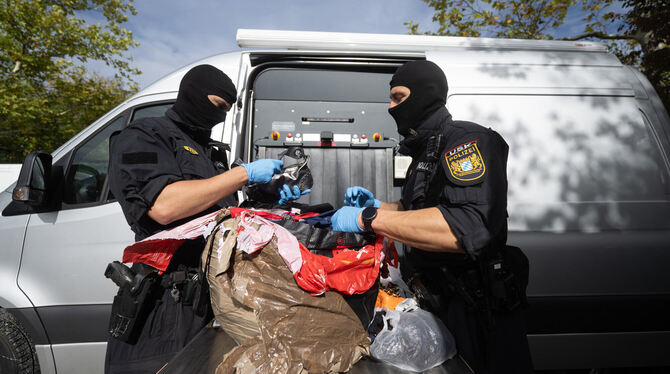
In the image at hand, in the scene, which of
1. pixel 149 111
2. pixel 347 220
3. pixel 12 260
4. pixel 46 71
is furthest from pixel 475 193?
pixel 46 71

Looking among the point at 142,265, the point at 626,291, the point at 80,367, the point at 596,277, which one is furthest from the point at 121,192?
the point at 626,291

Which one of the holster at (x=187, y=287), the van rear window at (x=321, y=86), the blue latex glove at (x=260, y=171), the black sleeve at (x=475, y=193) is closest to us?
the black sleeve at (x=475, y=193)

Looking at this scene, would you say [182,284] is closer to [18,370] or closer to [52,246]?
[52,246]

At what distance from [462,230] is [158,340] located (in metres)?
1.45

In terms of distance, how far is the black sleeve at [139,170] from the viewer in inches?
53.9

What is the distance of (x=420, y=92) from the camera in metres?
1.61

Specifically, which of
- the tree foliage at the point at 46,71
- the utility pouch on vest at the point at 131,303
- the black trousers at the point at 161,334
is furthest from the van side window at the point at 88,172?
the tree foliage at the point at 46,71

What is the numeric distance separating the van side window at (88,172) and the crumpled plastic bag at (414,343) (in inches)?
83.1

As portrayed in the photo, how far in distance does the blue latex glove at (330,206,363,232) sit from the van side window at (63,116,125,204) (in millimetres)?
1765

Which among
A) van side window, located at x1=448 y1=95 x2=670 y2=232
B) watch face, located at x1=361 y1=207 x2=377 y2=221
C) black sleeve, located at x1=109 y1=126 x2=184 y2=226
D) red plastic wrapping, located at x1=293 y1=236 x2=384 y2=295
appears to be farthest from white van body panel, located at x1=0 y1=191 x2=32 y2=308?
van side window, located at x1=448 y1=95 x2=670 y2=232

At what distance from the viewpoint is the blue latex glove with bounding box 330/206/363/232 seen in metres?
1.42

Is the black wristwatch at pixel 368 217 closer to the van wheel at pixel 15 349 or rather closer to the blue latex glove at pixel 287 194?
the blue latex glove at pixel 287 194

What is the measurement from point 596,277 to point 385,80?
7.60 ft

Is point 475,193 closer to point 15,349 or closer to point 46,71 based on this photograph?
point 15,349
